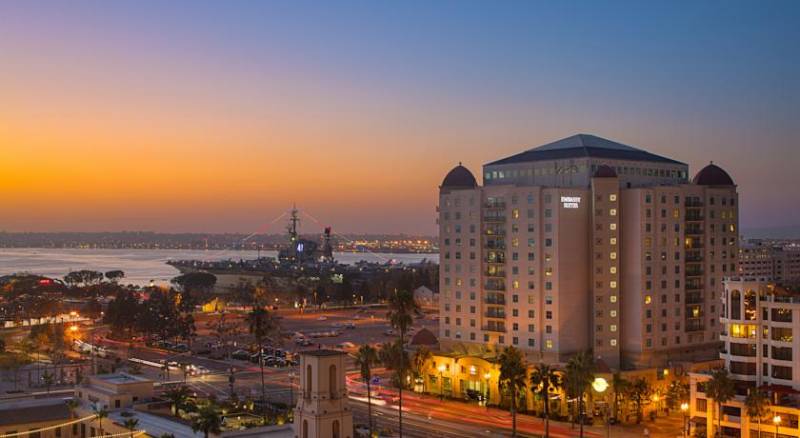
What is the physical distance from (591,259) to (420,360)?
1896cm

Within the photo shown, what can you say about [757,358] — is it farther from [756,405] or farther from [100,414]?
[100,414]

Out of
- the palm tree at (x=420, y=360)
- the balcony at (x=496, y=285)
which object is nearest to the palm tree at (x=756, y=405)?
the balcony at (x=496, y=285)

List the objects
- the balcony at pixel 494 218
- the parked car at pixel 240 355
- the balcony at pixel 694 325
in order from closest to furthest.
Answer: the balcony at pixel 694 325
the balcony at pixel 494 218
the parked car at pixel 240 355

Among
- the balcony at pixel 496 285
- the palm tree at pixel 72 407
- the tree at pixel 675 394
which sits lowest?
the tree at pixel 675 394

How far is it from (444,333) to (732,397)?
32.7 m

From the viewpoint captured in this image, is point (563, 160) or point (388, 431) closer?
point (388, 431)

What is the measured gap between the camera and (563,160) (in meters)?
87.2

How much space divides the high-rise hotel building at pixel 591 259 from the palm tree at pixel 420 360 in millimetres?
3535

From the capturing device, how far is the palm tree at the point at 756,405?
A: 198 feet

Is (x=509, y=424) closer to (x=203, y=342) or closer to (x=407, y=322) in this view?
(x=407, y=322)

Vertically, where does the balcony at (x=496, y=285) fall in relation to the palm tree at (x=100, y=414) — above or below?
above

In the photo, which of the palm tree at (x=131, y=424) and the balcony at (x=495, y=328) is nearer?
the palm tree at (x=131, y=424)

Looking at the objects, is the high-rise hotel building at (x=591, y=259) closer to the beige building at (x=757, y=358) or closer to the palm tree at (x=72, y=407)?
the beige building at (x=757, y=358)

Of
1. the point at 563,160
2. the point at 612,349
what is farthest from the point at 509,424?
→ the point at 563,160
